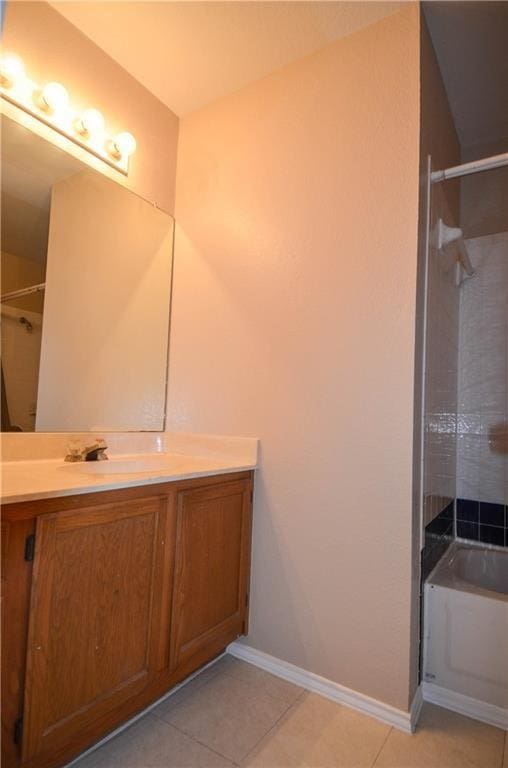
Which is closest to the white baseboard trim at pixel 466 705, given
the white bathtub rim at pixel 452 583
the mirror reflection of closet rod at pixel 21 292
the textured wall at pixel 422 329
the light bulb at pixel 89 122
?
the textured wall at pixel 422 329

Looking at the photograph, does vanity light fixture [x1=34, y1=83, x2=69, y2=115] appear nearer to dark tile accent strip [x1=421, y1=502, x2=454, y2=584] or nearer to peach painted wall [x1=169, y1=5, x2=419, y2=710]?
peach painted wall [x1=169, y1=5, x2=419, y2=710]

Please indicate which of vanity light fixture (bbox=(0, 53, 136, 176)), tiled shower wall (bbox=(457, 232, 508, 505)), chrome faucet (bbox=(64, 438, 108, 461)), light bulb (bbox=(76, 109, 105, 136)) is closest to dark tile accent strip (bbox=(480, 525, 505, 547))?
tiled shower wall (bbox=(457, 232, 508, 505))

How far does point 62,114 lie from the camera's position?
160cm

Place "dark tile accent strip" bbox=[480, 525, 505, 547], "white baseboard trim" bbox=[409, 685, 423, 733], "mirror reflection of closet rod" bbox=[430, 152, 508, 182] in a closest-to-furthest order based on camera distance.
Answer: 1. "white baseboard trim" bbox=[409, 685, 423, 733]
2. "mirror reflection of closet rod" bbox=[430, 152, 508, 182]
3. "dark tile accent strip" bbox=[480, 525, 505, 547]

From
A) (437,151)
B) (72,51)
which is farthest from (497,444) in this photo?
(72,51)

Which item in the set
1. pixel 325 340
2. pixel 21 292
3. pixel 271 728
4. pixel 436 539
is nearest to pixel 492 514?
pixel 436 539

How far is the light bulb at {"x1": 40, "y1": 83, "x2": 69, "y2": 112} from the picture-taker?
4.93ft

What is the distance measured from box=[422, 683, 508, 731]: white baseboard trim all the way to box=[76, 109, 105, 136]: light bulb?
2.57 meters

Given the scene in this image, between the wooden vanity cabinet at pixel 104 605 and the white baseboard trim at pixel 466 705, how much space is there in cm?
78

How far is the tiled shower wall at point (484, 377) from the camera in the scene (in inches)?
82.8

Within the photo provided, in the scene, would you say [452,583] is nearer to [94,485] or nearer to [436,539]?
[436,539]

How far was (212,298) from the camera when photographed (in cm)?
194

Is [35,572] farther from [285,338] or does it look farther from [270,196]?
[270,196]

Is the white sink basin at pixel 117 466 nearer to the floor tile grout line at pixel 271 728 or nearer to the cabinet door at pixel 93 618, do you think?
the cabinet door at pixel 93 618
